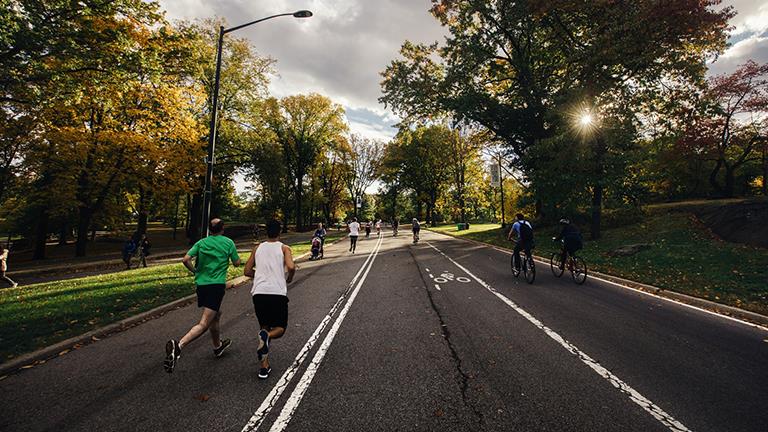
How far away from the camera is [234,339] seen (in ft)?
16.6

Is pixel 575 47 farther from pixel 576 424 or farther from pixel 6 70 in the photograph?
pixel 6 70

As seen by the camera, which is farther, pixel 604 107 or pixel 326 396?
pixel 604 107

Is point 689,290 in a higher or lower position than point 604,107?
lower

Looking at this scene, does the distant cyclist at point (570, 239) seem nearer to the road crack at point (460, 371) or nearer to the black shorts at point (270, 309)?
the road crack at point (460, 371)

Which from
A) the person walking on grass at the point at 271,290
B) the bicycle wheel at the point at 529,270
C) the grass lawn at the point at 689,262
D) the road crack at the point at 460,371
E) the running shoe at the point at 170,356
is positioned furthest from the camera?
the bicycle wheel at the point at 529,270

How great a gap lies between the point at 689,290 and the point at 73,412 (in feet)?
41.2

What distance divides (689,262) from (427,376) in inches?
483

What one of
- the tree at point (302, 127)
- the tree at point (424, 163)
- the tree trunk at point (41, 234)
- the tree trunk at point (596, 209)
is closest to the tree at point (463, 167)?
the tree at point (424, 163)

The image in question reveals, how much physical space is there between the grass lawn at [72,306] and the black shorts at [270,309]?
155 inches

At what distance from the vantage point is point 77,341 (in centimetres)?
500

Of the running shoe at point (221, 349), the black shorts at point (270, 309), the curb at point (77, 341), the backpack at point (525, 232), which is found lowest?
the curb at point (77, 341)

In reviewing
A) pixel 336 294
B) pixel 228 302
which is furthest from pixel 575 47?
pixel 228 302

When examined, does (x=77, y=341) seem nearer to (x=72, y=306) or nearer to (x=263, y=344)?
(x=72, y=306)

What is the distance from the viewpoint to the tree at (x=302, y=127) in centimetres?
3659
